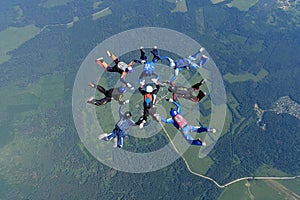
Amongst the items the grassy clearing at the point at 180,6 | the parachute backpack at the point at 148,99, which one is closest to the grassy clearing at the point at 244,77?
the grassy clearing at the point at 180,6

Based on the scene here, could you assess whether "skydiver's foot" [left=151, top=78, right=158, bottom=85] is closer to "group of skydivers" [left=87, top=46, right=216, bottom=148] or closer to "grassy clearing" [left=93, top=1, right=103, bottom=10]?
"group of skydivers" [left=87, top=46, right=216, bottom=148]

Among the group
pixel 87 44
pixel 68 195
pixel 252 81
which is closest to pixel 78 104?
pixel 68 195

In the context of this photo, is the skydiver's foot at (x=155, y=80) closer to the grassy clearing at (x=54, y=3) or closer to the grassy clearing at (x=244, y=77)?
the grassy clearing at (x=244, y=77)

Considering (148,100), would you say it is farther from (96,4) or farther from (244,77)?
(96,4)

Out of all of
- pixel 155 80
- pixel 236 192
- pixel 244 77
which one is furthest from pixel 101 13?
pixel 155 80

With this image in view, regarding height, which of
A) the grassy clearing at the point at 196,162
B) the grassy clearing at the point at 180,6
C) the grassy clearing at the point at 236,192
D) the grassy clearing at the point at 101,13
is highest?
the grassy clearing at the point at 101,13

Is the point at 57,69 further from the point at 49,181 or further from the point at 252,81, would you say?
the point at 252,81
